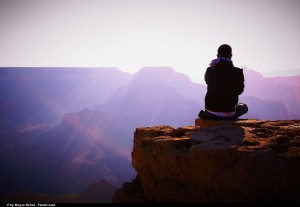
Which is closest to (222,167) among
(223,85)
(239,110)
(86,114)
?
(223,85)

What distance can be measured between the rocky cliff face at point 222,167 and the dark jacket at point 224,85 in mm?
781

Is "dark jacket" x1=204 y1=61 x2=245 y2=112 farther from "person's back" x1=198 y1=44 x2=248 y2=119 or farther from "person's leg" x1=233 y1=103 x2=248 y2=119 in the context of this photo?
"person's leg" x1=233 y1=103 x2=248 y2=119

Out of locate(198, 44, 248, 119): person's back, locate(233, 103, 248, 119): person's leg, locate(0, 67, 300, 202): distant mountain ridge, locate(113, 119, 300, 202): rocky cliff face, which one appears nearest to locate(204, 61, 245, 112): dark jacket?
locate(198, 44, 248, 119): person's back

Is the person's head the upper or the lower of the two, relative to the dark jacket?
upper

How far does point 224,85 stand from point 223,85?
0.02 metres

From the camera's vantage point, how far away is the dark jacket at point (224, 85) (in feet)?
16.2

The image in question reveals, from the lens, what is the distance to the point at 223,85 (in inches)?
194

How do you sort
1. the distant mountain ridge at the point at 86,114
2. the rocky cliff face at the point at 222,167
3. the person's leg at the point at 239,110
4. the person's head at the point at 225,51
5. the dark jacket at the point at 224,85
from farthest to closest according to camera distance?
1. the distant mountain ridge at the point at 86,114
2. the person's leg at the point at 239,110
3. the person's head at the point at 225,51
4. the dark jacket at the point at 224,85
5. the rocky cliff face at the point at 222,167

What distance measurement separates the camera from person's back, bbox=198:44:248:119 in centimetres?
495

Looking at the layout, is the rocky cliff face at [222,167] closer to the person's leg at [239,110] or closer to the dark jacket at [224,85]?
the dark jacket at [224,85]

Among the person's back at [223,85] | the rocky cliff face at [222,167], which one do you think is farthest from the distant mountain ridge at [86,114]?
the rocky cliff face at [222,167]

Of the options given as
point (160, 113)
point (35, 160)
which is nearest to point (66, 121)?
point (35, 160)

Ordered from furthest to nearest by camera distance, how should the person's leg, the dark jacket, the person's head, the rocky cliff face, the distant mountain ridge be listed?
the distant mountain ridge → the person's leg → the person's head → the dark jacket → the rocky cliff face

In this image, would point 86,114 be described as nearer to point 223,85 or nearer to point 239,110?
point 239,110
